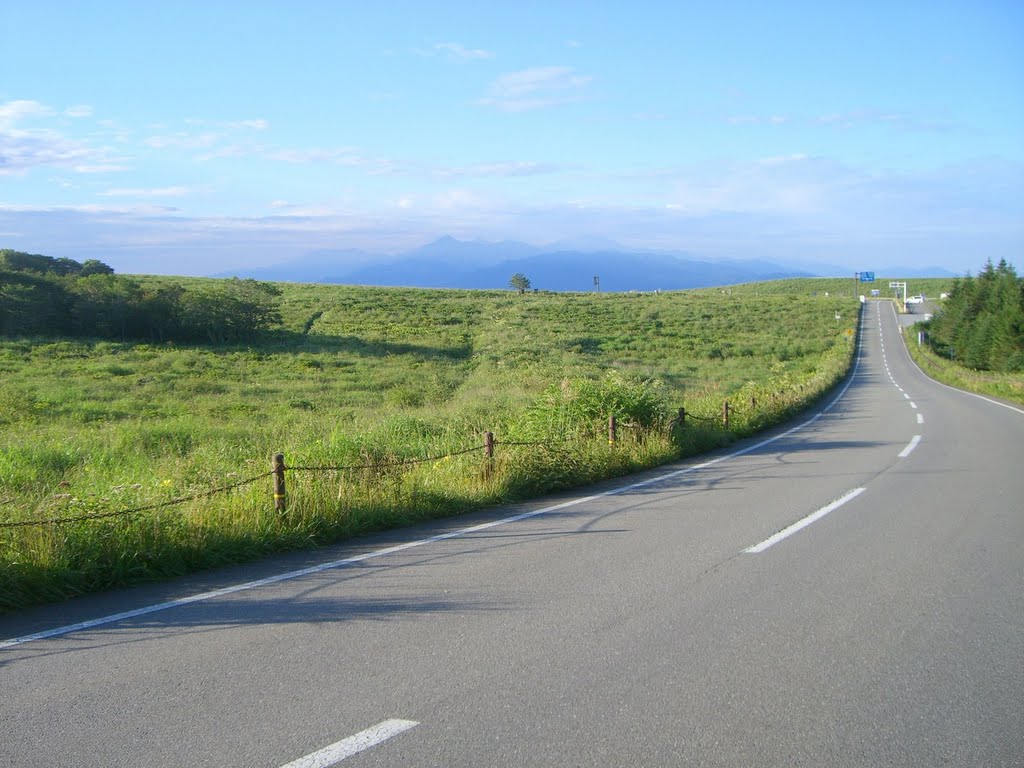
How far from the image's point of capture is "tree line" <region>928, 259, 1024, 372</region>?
198ft

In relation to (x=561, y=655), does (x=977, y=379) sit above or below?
below

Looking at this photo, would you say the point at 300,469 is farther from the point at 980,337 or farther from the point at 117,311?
the point at 980,337

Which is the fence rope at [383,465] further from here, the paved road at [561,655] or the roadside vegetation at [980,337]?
the roadside vegetation at [980,337]

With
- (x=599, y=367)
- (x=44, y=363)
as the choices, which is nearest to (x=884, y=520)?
(x=599, y=367)

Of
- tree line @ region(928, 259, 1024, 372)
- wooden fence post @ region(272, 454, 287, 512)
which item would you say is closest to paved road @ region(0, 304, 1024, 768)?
wooden fence post @ region(272, 454, 287, 512)

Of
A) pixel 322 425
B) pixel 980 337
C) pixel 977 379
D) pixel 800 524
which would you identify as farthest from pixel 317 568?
pixel 980 337

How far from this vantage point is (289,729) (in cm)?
368

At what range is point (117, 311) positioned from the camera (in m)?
50.5

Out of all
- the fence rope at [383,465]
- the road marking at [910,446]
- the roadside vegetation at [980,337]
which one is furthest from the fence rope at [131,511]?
the roadside vegetation at [980,337]

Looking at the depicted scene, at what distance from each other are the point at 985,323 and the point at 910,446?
59770 mm

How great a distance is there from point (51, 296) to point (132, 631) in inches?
2098

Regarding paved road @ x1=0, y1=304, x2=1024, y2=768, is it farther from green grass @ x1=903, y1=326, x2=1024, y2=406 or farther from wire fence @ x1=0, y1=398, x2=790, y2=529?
green grass @ x1=903, y1=326, x2=1024, y2=406

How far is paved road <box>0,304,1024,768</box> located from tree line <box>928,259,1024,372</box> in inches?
2273

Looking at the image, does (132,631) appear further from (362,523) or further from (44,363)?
(44,363)
